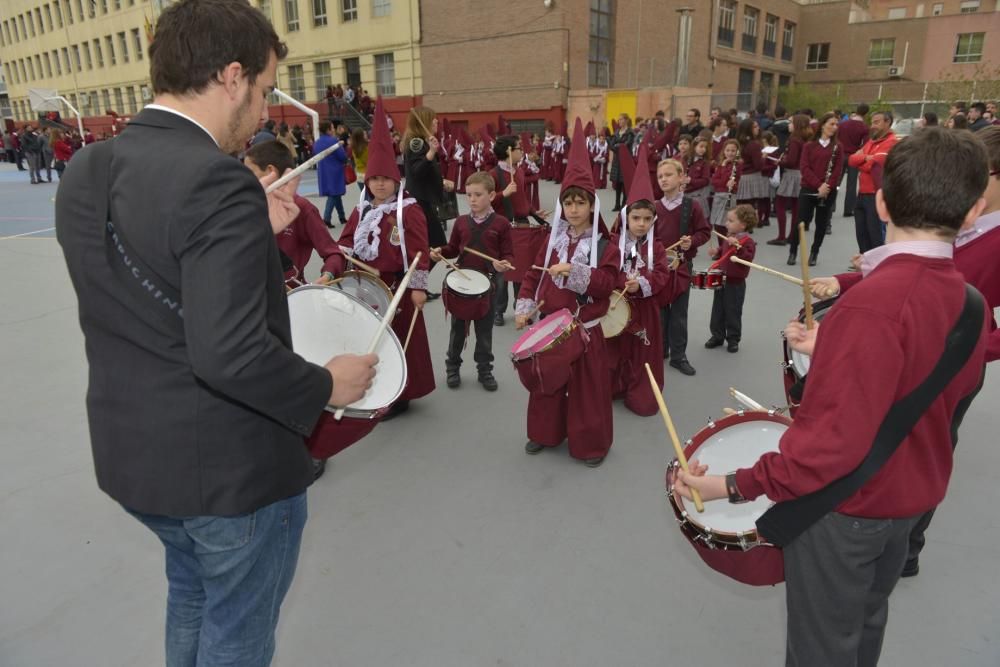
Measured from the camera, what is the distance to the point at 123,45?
36.3 metres

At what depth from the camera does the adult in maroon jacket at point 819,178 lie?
25.0 ft

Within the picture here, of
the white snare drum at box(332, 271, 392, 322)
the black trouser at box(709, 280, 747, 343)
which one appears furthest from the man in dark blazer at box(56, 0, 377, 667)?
the black trouser at box(709, 280, 747, 343)

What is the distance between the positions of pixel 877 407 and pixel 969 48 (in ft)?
147

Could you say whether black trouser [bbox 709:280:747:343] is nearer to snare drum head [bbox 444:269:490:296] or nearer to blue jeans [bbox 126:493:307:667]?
snare drum head [bbox 444:269:490:296]

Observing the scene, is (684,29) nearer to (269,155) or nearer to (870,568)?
(269,155)

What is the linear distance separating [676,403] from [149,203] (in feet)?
12.6

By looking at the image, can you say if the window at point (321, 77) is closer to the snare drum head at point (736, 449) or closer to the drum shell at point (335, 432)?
the drum shell at point (335, 432)

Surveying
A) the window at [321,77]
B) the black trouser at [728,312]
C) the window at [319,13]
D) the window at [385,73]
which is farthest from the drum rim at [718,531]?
the window at [319,13]

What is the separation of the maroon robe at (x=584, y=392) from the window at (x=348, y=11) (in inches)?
1028

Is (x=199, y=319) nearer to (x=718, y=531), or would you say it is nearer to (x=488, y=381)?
(x=718, y=531)

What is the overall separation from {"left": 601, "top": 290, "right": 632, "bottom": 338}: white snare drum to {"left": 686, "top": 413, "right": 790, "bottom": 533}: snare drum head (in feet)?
5.79

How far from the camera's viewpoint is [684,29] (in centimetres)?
2506

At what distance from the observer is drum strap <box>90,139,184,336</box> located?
1194mm

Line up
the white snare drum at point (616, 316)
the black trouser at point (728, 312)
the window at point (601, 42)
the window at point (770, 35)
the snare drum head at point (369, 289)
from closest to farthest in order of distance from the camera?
1. the snare drum head at point (369, 289)
2. the white snare drum at point (616, 316)
3. the black trouser at point (728, 312)
4. the window at point (601, 42)
5. the window at point (770, 35)
